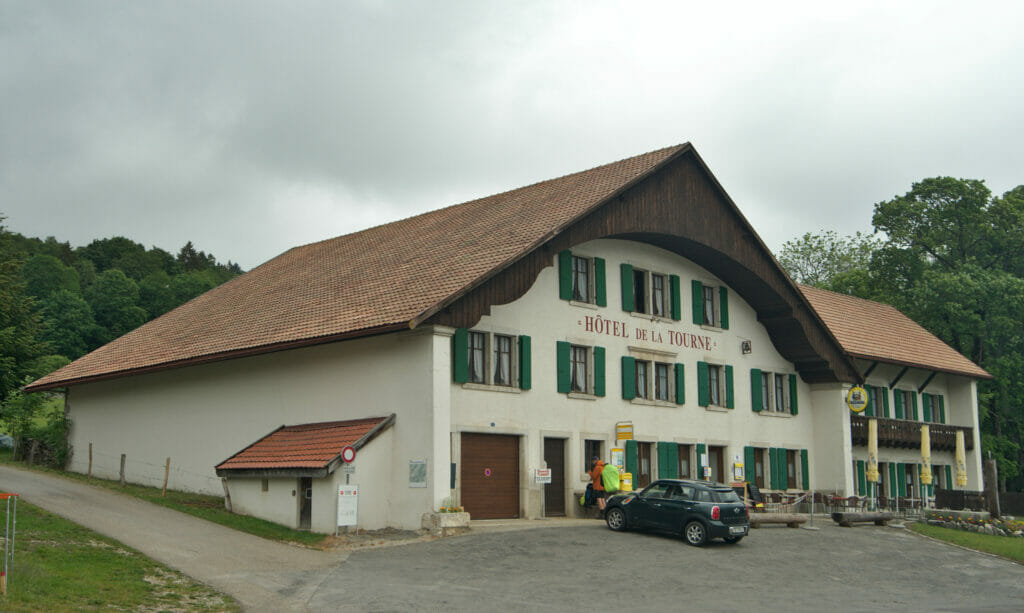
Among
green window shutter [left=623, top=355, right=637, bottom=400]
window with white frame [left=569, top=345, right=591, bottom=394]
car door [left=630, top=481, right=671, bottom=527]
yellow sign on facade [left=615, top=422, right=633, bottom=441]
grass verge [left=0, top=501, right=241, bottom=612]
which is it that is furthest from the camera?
green window shutter [left=623, top=355, right=637, bottom=400]

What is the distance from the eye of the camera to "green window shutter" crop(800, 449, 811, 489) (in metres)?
35.4

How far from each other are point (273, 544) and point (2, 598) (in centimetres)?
802

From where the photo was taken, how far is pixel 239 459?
24.0 metres

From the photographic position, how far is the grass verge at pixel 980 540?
25.0 metres

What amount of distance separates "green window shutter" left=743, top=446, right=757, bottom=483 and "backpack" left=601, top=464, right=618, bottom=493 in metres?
8.87

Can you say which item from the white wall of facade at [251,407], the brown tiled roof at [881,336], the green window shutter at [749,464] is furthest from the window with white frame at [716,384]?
the white wall of facade at [251,407]

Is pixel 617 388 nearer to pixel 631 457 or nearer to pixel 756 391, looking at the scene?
pixel 631 457

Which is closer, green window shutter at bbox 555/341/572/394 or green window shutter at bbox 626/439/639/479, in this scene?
green window shutter at bbox 555/341/572/394

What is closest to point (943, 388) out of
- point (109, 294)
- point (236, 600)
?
→ point (236, 600)

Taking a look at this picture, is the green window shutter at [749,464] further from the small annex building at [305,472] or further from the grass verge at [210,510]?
the grass verge at [210,510]

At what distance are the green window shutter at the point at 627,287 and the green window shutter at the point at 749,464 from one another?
23.2ft

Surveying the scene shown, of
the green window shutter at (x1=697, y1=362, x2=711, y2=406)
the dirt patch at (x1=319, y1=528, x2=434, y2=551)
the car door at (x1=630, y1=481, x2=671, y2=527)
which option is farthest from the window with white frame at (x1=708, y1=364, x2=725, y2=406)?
the dirt patch at (x1=319, y1=528, x2=434, y2=551)

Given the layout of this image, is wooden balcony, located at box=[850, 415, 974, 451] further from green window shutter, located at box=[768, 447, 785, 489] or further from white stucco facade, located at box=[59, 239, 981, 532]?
green window shutter, located at box=[768, 447, 785, 489]

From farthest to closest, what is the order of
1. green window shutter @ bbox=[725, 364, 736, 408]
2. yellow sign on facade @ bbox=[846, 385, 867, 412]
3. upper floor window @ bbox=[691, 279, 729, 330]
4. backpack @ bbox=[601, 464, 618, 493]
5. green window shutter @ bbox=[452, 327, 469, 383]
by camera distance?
yellow sign on facade @ bbox=[846, 385, 867, 412], green window shutter @ bbox=[725, 364, 736, 408], upper floor window @ bbox=[691, 279, 729, 330], backpack @ bbox=[601, 464, 618, 493], green window shutter @ bbox=[452, 327, 469, 383]
